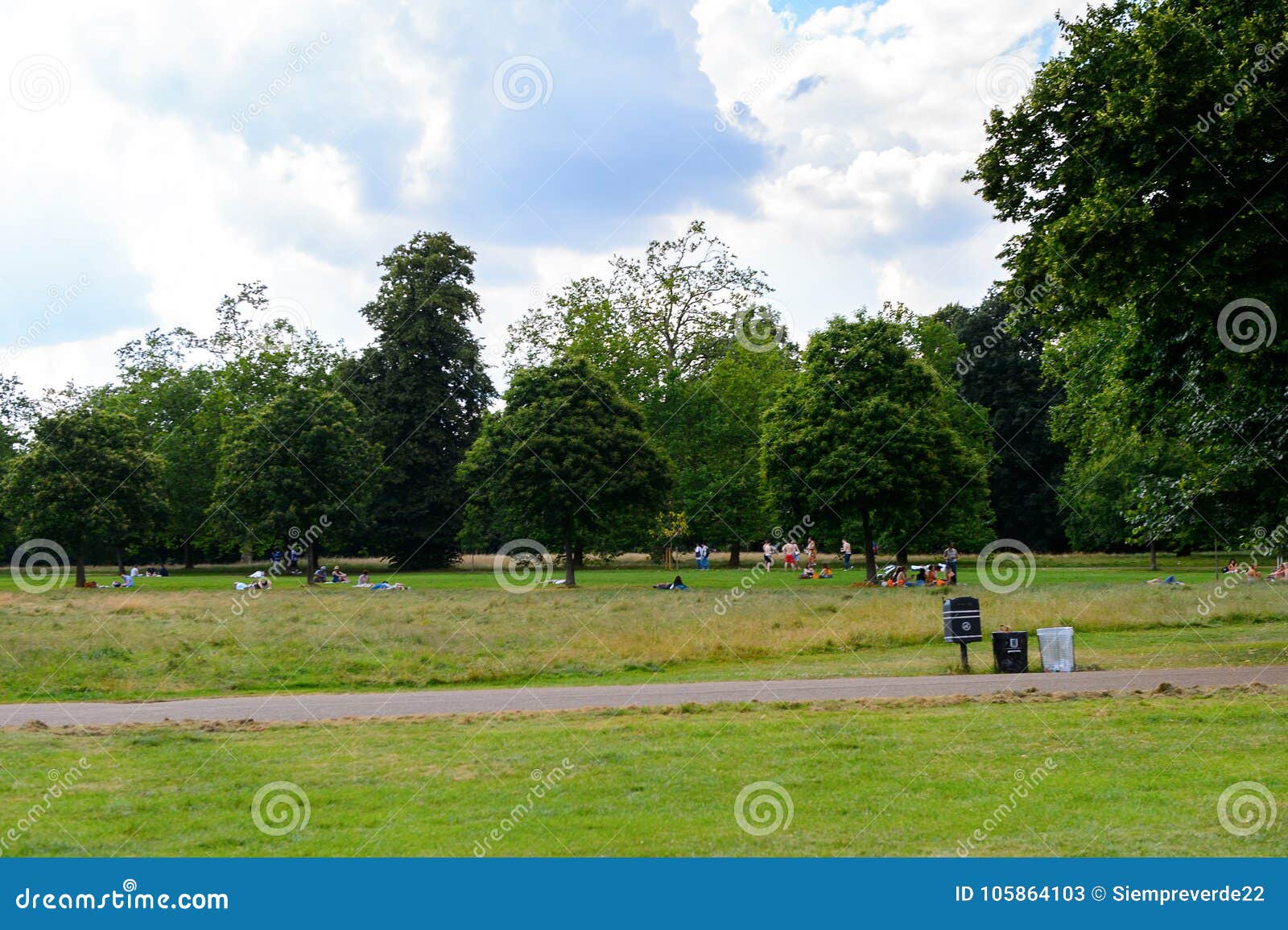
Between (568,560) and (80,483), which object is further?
A: (80,483)

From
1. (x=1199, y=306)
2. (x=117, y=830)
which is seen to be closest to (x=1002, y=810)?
(x=117, y=830)

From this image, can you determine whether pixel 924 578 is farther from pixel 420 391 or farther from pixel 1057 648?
pixel 420 391

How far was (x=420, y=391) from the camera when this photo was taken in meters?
72.1

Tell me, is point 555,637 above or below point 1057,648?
below

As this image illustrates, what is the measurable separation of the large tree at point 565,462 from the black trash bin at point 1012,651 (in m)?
31.8

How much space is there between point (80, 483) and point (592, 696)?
4616 cm
